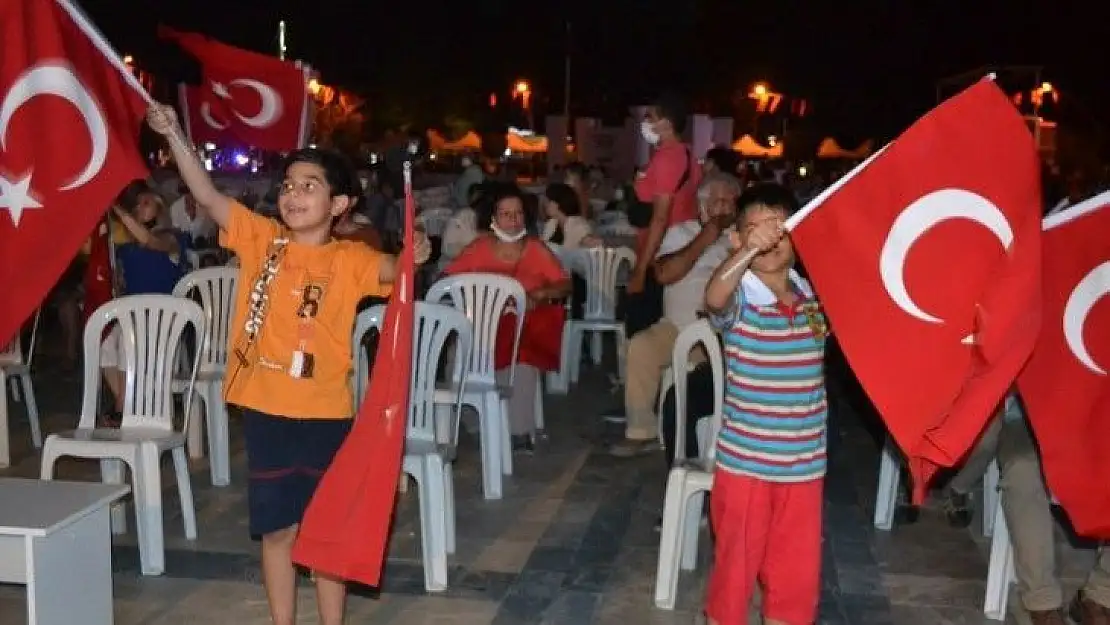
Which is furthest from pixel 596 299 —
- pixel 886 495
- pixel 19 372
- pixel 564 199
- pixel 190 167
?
pixel 190 167

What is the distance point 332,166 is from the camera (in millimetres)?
4211

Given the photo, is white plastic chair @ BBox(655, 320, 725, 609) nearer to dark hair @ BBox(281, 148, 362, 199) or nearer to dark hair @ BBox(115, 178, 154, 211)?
dark hair @ BBox(281, 148, 362, 199)

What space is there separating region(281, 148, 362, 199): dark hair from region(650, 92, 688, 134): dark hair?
10.0 ft

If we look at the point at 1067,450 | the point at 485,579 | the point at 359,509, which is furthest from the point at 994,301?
the point at 485,579

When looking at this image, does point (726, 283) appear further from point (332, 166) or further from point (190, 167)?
point (190, 167)

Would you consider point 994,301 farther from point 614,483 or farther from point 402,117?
point 402,117

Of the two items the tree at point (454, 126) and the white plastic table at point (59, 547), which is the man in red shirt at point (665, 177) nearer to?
the white plastic table at point (59, 547)

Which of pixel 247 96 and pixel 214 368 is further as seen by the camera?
pixel 247 96

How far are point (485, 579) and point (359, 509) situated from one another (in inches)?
63.7

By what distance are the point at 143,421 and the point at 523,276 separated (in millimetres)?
2686

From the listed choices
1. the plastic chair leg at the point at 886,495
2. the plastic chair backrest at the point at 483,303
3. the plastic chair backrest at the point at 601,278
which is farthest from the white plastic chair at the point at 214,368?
the plastic chair backrest at the point at 601,278

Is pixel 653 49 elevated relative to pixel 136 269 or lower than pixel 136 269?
elevated

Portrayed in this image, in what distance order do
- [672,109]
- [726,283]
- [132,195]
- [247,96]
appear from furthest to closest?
[247,96]
[132,195]
[672,109]
[726,283]

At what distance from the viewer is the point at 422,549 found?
18.8 feet
